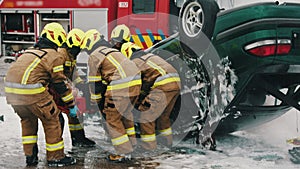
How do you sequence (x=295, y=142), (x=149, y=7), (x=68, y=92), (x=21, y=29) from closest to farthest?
1. (x=68, y=92)
2. (x=295, y=142)
3. (x=149, y=7)
4. (x=21, y=29)

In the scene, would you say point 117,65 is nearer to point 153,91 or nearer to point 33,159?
point 153,91

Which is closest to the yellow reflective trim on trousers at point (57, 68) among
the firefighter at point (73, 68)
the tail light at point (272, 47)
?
the firefighter at point (73, 68)

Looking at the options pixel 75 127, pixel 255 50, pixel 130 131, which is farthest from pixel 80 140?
pixel 255 50

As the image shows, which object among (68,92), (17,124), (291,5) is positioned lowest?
(17,124)

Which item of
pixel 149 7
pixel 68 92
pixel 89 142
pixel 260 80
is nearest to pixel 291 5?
pixel 260 80

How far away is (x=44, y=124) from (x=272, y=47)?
2.38 meters

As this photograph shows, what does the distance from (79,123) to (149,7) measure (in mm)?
5026

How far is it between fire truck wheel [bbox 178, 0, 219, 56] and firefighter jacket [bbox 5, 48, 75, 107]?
4.22 ft

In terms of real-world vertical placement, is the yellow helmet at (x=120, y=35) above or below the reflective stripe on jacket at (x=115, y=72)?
above

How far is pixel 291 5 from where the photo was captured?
14.4ft

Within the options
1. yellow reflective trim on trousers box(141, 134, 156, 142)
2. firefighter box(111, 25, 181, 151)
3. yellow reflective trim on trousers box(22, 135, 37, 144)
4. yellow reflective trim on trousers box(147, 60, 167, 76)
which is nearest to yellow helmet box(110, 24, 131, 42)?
firefighter box(111, 25, 181, 151)

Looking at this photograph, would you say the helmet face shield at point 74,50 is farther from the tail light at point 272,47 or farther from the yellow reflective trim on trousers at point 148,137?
the tail light at point 272,47

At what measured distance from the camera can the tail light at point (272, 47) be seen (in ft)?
13.8

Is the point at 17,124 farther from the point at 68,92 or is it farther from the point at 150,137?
the point at 150,137
